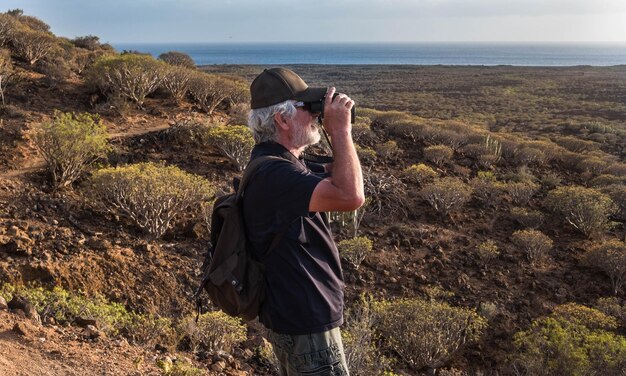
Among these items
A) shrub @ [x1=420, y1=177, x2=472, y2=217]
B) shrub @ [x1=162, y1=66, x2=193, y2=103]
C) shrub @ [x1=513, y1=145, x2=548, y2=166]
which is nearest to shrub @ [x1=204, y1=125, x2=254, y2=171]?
shrub @ [x1=162, y1=66, x2=193, y2=103]

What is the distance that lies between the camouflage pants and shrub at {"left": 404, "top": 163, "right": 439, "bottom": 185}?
9.47 m

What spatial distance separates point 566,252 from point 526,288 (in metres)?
2.04

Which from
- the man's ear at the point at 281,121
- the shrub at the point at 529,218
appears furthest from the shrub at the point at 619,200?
the man's ear at the point at 281,121

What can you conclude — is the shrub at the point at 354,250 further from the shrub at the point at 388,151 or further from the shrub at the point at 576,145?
the shrub at the point at 576,145

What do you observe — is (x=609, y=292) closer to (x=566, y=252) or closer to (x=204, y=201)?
(x=566, y=252)

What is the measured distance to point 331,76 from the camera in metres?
70.9

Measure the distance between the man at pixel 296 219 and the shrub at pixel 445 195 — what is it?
8371mm

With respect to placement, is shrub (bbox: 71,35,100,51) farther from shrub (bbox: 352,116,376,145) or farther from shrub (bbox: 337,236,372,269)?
shrub (bbox: 337,236,372,269)

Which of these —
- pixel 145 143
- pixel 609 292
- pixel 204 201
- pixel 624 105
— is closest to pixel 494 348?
pixel 609 292

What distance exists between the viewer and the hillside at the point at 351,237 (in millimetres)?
4430

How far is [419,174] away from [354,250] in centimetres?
417

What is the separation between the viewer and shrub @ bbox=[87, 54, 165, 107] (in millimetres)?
11086

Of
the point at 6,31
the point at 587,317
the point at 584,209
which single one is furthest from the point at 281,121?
the point at 6,31

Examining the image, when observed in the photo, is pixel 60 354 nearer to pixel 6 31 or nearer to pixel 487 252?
pixel 487 252
